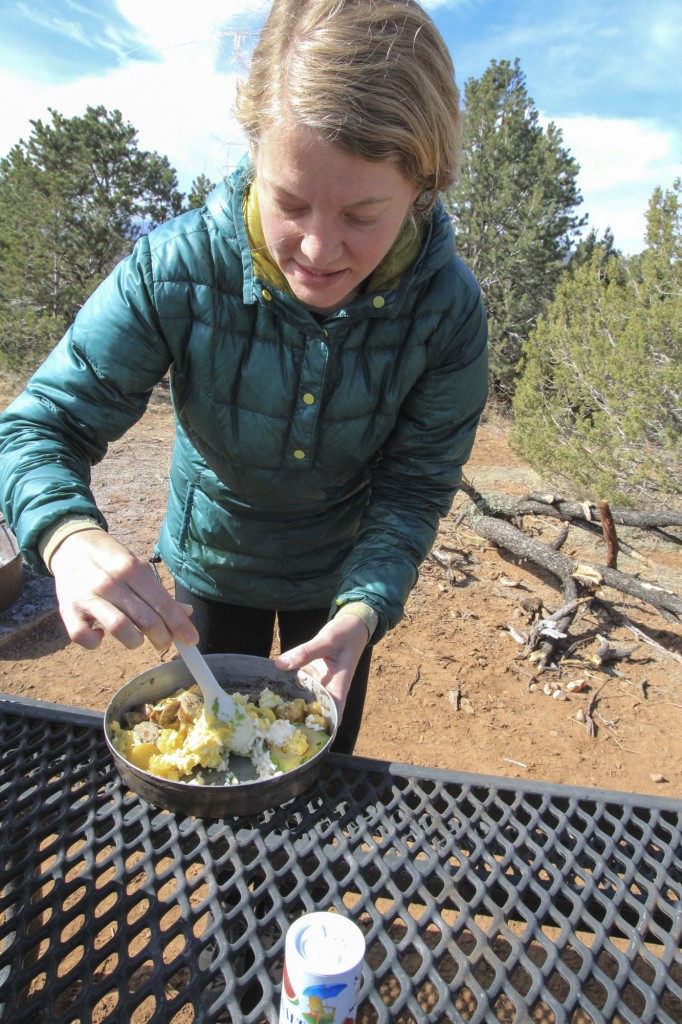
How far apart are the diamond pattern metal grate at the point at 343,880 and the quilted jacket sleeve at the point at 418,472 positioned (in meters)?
0.36

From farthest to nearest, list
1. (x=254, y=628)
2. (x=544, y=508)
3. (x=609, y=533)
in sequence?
(x=544, y=508) < (x=609, y=533) < (x=254, y=628)

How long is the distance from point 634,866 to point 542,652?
2.46m

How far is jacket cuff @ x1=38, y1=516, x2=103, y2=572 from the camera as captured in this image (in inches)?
41.0

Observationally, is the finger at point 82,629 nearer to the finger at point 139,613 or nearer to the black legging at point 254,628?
the finger at point 139,613

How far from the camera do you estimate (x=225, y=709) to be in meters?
1.13

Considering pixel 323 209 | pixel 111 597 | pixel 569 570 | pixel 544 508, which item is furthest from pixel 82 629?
pixel 544 508

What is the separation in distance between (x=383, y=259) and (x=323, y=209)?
281mm

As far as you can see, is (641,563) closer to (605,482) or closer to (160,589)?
(605,482)

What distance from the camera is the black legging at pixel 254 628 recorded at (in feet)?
5.57

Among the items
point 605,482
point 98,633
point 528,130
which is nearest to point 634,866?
point 98,633

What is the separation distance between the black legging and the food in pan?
0.50 m

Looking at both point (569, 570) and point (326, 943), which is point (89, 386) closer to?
point (326, 943)

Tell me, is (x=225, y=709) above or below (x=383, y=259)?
below

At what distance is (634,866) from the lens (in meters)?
1.01
